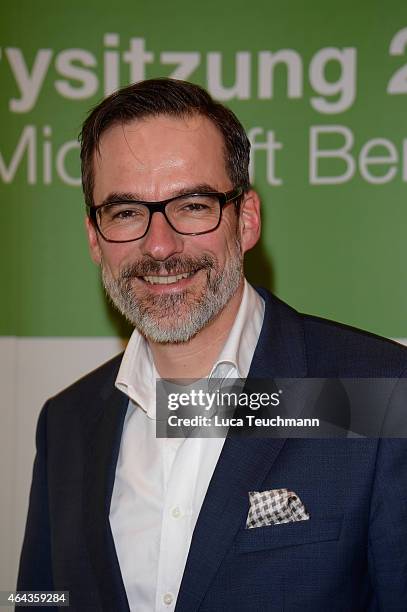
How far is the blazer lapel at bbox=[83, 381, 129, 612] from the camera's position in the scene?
148cm

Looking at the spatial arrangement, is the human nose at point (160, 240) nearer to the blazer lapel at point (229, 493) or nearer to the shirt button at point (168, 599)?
the blazer lapel at point (229, 493)

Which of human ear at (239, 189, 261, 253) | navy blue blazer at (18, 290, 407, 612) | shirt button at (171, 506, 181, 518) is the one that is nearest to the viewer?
navy blue blazer at (18, 290, 407, 612)

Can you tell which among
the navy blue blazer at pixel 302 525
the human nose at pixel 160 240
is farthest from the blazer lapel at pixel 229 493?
the human nose at pixel 160 240

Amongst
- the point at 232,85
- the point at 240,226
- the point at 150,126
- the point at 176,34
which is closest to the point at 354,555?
the point at 240,226

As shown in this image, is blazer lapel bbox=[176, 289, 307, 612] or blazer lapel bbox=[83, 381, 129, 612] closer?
blazer lapel bbox=[176, 289, 307, 612]

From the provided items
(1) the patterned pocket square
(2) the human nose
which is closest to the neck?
(2) the human nose

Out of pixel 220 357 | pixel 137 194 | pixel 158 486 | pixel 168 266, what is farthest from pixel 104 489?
pixel 137 194

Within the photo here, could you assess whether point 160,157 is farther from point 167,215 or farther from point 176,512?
point 176,512

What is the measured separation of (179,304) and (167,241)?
0.15 m

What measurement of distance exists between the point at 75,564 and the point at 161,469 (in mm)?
290

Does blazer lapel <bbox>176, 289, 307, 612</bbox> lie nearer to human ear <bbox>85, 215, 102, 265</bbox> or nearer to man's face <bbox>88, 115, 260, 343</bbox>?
man's face <bbox>88, 115, 260, 343</bbox>

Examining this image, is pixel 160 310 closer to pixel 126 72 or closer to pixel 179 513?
pixel 179 513

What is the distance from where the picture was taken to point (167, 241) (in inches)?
57.5

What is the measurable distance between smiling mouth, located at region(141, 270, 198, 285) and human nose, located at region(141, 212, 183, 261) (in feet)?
0.20
